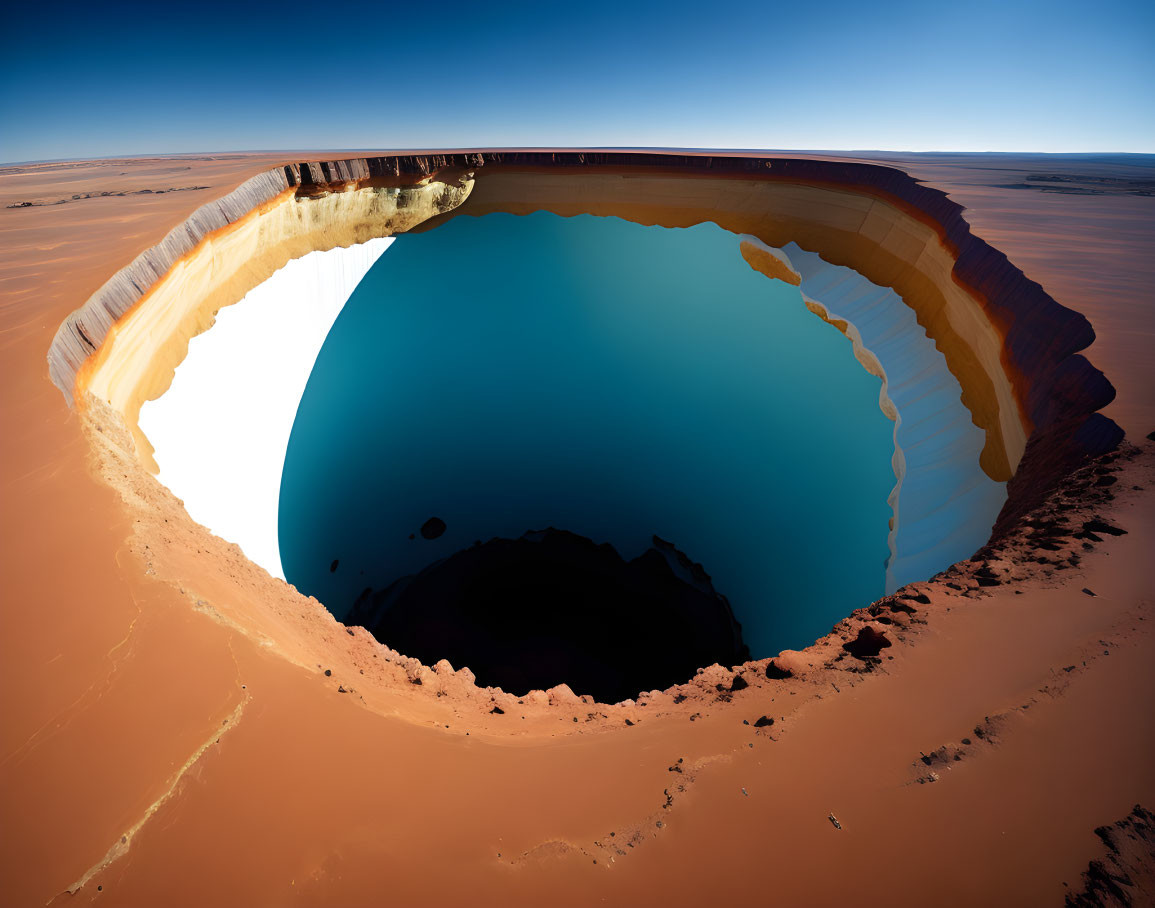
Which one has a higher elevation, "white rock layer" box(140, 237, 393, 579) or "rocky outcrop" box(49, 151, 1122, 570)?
"rocky outcrop" box(49, 151, 1122, 570)

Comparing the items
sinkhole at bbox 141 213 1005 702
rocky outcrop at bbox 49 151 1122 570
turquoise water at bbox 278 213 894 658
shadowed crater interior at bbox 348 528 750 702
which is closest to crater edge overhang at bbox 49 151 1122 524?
rocky outcrop at bbox 49 151 1122 570

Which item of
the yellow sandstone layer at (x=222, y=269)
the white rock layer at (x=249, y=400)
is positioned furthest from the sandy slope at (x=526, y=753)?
the white rock layer at (x=249, y=400)

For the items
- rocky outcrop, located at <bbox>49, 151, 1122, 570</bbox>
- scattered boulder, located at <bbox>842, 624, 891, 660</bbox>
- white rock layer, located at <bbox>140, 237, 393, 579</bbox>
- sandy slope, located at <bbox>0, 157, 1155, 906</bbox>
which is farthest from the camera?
white rock layer, located at <bbox>140, 237, 393, 579</bbox>

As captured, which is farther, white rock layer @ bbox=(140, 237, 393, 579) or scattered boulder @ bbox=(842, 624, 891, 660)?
white rock layer @ bbox=(140, 237, 393, 579)

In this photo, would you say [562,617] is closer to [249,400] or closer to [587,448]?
[587,448]

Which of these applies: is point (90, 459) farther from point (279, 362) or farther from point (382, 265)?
point (382, 265)

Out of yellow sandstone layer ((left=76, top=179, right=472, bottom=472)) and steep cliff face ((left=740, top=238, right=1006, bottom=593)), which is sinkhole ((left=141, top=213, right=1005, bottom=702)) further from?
yellow sandstone layer ((left=76, top=179, right=472, bottom=472))

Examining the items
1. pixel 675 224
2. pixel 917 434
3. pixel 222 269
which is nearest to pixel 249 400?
pixel 222 269

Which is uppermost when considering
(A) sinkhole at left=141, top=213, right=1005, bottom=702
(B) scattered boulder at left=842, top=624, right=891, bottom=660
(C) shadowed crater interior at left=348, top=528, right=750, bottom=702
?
(B) scattered boulder at left=842, top=624, right=891, bottom=660

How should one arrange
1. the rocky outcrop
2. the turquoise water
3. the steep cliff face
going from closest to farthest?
the rocky outcrop
the steep cliff face
the turquoise water
